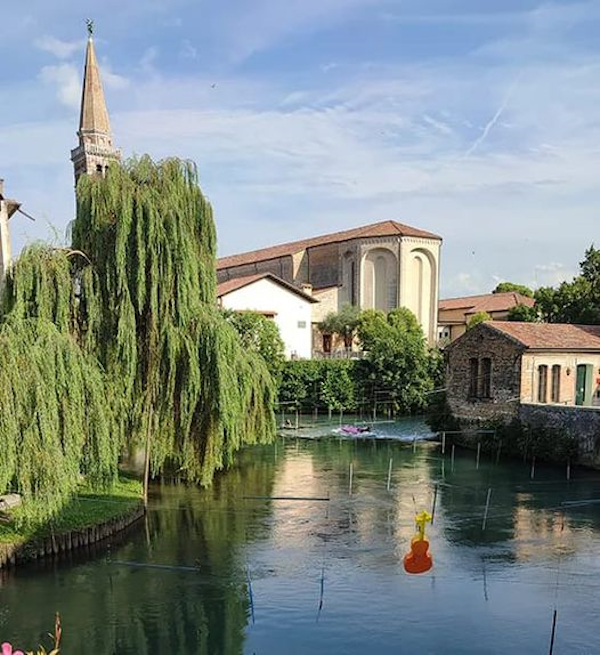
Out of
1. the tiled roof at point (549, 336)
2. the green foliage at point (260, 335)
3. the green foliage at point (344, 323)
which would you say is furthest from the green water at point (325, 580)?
the green foliage at point (344, 323)

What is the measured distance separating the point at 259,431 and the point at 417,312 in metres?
40.0

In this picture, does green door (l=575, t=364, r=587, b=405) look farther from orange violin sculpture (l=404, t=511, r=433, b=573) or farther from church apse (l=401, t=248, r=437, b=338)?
church apse (l=401, t=248, r=437, b=338)

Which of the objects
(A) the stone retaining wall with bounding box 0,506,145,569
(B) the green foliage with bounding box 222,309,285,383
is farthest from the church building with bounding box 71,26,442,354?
(A) the stone retaining wall with bounding box 0,506,145,569

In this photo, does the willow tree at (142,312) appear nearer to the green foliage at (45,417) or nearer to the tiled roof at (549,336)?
the green foliage at (45,417)

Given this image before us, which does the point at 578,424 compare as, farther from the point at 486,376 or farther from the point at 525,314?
A: the point at 525,314

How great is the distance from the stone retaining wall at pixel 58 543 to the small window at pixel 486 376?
18.5 metres

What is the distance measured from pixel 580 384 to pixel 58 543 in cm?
2392

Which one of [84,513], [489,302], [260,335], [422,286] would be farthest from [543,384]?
[489,302]

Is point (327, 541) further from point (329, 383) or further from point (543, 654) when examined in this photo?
point (329, 383)

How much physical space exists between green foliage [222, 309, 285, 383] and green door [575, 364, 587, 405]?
19.3 metres

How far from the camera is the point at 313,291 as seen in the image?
62312mm

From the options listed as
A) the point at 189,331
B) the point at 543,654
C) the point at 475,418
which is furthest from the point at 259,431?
the point at 543,654

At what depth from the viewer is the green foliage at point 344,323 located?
2215 inches

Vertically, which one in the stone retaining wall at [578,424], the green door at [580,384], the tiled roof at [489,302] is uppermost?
the tiled roof at [489,302]
